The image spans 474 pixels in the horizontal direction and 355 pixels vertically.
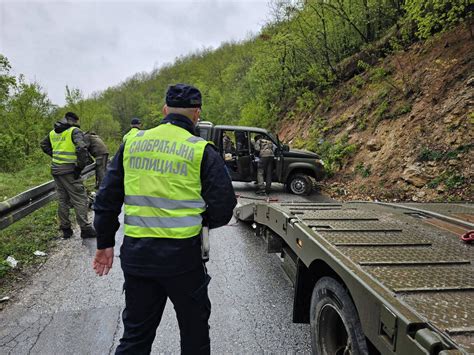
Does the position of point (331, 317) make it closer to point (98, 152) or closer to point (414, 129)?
point (414, 129)

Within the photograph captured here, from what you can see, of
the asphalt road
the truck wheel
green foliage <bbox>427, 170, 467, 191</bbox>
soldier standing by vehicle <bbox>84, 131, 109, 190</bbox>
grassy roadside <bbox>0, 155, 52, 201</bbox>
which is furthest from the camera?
grassy roadside <bbox>0, 155, 52, 201</bbox>

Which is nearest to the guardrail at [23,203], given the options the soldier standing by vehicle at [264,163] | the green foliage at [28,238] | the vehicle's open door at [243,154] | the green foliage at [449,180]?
the green foliage at [28,238]

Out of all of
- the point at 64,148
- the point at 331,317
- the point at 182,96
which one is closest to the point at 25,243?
the point at 64,148

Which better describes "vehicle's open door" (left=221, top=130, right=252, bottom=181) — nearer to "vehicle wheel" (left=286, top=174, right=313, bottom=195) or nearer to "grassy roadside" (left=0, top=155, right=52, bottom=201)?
"vehicle wheel" (left=286, top=174, right=313, bottom=195)

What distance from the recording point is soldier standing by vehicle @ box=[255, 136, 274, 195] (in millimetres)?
8969

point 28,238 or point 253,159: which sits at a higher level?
point 253,159

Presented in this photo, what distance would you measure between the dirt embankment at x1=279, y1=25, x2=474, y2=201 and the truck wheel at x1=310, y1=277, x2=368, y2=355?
5.78 metres

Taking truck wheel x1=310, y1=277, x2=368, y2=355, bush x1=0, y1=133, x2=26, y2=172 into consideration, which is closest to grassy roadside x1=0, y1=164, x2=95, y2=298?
truck wheel x1=310, y1=277, x2=368, y2=355

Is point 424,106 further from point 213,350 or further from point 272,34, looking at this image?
point 272,34

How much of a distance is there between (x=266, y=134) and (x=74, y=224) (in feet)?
17.6

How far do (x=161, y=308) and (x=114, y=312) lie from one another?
141cm

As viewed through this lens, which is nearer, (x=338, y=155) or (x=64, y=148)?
(x=64, y=148)

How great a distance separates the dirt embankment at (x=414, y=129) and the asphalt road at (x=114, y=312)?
16.1ft

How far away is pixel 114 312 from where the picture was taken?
320cm
